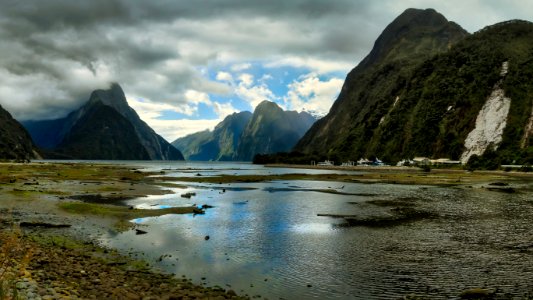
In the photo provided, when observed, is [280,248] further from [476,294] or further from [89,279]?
[89,279]

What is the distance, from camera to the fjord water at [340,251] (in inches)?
953

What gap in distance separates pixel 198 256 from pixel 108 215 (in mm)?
23931

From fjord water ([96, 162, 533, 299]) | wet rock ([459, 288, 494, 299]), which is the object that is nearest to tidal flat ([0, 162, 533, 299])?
fjord water ([96, 162, 533, 299])

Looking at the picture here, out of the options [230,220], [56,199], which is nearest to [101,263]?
[230,220]

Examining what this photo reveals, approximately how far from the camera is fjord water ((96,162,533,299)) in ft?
79.5

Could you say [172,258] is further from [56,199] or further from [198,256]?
[56,199]

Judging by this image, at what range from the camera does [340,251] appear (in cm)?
3350

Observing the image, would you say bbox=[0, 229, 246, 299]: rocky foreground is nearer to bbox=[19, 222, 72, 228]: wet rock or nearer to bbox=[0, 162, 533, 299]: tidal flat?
bbox=[0, 162, 533, 299]: tidal flat

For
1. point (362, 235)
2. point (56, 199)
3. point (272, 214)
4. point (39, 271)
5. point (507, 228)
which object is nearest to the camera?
point (39, 271)

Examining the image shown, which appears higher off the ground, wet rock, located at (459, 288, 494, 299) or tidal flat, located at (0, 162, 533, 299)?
wet rock, located at (459, 288, 494, 299)

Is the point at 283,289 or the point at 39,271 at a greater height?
the point at 39,271

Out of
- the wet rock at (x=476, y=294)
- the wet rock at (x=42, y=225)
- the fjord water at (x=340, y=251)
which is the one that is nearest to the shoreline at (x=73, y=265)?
the wet rock at (x=42, y=225)

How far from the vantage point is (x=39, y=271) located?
2142 cm

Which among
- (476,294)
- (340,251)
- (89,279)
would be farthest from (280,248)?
(89,279)
